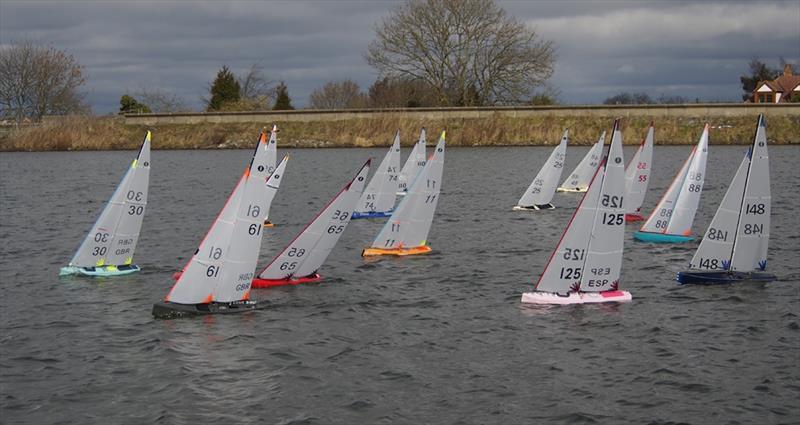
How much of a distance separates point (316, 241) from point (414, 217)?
516 cm

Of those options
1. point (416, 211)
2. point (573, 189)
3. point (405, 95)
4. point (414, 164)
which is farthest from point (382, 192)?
point (405, 95)

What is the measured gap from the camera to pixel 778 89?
113 m

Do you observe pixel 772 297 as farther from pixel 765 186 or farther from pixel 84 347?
pixel 84 347

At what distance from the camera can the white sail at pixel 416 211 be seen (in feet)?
92.1

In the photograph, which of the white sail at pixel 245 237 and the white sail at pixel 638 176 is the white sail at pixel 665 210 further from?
the white sail at pixel 245 237

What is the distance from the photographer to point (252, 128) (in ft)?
298

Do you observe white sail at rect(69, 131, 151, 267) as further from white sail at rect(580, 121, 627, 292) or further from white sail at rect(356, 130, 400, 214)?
white sail at rect(356, 130, 400, 214)

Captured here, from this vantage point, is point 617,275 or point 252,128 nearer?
point 617,275

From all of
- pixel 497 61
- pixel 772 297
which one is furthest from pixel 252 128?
pixel 772 297

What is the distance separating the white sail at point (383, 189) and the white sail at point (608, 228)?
54.0 feet

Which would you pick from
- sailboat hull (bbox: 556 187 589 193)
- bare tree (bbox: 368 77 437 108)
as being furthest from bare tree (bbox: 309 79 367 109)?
sailboat hull (bbox: 556 187 589 193)

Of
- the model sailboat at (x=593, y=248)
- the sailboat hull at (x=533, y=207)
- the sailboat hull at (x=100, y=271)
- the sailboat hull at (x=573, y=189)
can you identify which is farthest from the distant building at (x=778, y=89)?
the sailboat hull at (x=100, y=271)

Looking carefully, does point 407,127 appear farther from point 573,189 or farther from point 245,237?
point 245,237

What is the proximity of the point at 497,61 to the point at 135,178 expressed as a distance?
70478mm
